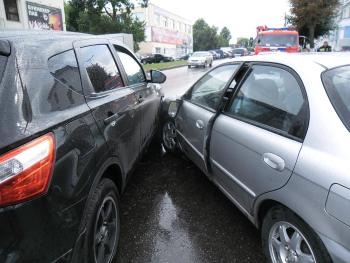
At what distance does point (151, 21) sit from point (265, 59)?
6390cm

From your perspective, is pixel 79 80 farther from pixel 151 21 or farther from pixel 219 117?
pixel 151 21

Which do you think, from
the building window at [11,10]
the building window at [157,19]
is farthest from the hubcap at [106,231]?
the building window at [157,19]

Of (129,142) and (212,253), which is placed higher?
(129,142)

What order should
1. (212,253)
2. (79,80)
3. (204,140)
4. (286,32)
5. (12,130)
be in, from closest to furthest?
(12,130)
(79,80)
(212,253)
(204,140)
(286,32)

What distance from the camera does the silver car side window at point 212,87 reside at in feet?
12.5

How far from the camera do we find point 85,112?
2.52 m

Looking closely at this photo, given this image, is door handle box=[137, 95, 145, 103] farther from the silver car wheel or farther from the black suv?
the silver car wheel

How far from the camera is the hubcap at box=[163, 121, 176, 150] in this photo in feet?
18.2

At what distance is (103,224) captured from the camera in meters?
2.71

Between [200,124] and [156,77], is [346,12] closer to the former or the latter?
[156,77]

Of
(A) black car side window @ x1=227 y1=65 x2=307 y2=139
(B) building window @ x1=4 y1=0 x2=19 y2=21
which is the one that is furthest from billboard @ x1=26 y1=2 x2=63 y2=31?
(A) black car side window @ x1=227 y1=65 x2=307 y2=139

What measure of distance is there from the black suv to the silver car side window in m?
1.06

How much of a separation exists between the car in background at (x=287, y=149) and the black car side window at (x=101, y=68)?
3.29 ft

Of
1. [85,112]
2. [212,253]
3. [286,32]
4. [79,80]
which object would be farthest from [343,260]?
[286,32]
